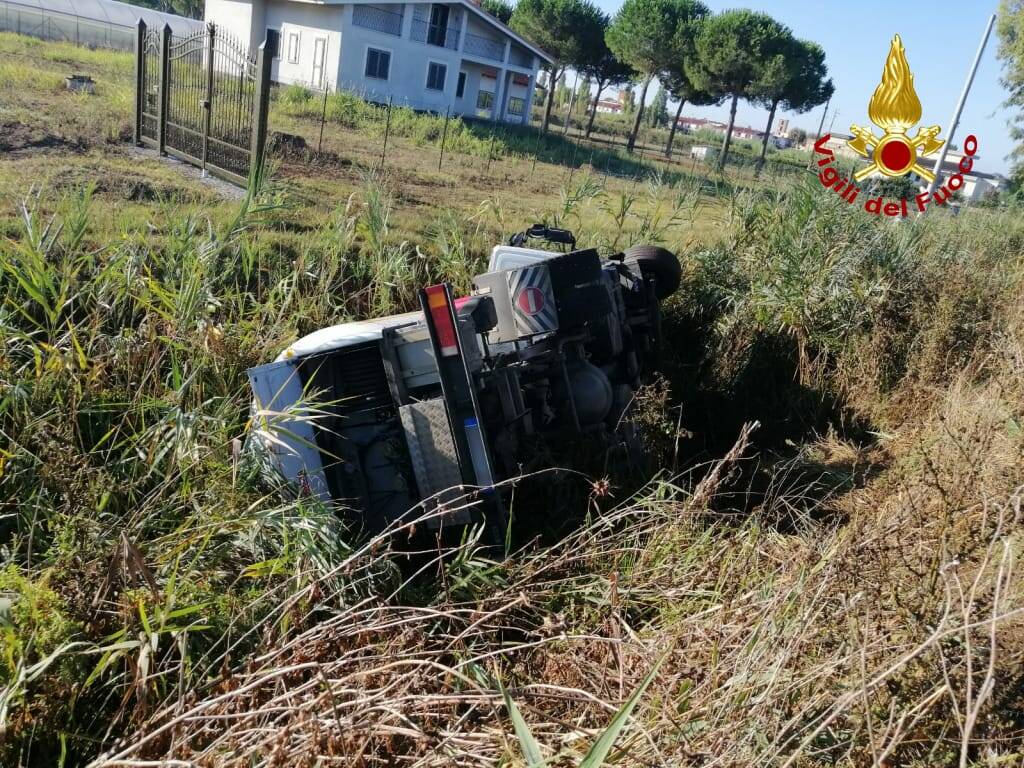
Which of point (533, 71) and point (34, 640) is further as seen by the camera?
point (533, 71)

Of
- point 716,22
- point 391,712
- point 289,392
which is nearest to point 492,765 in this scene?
point 391,712

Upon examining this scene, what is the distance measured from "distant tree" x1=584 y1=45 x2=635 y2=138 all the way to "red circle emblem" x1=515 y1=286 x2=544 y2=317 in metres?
39.4

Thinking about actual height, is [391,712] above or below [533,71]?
below

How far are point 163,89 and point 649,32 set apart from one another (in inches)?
1219

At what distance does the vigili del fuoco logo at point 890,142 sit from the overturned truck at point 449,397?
4.72 meters

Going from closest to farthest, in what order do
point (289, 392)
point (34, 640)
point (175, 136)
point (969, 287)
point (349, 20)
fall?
point (34, 640) < point (289, 392) < point (969, 287) < point (175, 136) < point (349, 20)

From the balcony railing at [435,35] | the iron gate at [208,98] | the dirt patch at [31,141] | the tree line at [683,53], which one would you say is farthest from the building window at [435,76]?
the dirt patch at [31,141]

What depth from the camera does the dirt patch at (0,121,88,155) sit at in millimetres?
8398

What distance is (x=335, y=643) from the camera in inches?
107

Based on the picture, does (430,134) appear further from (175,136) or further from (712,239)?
(712,239)

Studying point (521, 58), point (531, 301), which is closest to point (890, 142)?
point (531, 301)

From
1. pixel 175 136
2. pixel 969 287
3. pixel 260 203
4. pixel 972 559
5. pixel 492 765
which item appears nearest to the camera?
pixel 492 765

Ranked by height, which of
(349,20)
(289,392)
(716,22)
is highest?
(716,22)

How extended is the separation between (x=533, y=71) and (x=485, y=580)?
38135 mm
